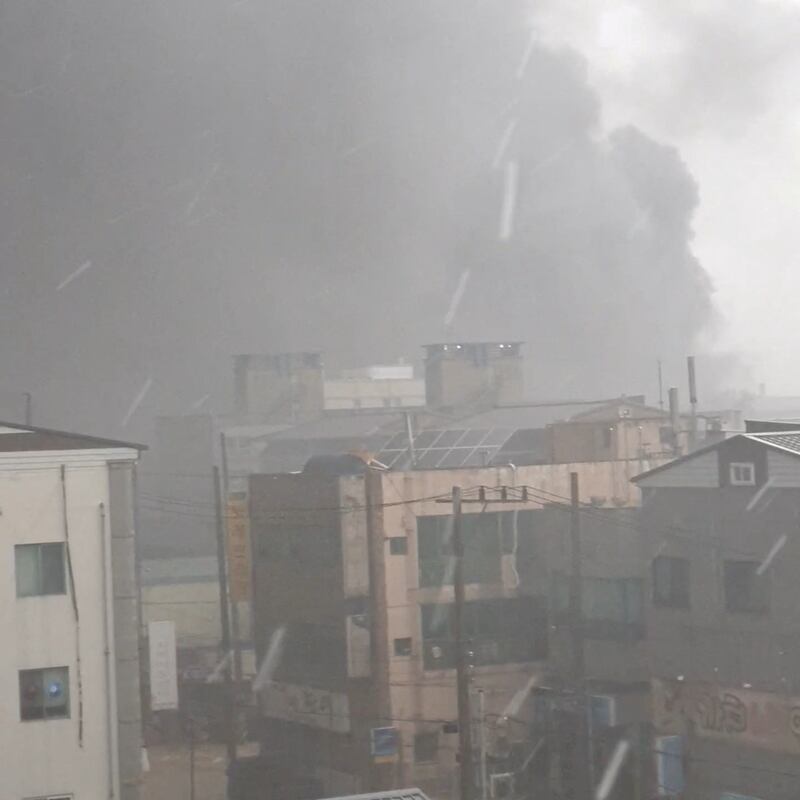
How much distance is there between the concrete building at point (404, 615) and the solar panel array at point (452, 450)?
343 cm

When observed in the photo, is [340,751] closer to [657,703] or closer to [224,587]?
[224,587]

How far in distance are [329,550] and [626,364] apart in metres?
30.5

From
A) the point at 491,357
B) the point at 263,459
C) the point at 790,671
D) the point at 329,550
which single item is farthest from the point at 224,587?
the point at 491,357

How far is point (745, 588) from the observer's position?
37.4 ft

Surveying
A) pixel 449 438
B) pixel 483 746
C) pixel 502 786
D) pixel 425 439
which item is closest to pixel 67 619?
pixel 483 746

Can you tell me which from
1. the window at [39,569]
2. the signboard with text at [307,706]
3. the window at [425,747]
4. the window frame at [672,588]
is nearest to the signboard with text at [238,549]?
the signboard with text at [307,706]

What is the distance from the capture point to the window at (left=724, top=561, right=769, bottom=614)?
36.8 ft

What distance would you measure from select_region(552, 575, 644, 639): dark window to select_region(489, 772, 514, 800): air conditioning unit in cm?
160

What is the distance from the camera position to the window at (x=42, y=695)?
10062mm

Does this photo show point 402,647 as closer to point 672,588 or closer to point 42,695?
point 672,588

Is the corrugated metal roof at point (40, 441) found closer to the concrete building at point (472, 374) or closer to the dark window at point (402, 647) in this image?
the dark window at point (402, 647)

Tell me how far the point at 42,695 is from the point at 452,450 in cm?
1018

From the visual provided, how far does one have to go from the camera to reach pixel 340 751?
1431 cm

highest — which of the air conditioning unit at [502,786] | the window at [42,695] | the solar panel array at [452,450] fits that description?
the solar panel array at [452,450]
